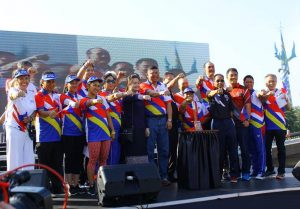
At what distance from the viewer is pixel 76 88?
18.1 feet

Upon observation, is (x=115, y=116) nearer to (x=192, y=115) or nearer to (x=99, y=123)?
(x=99, y=123)

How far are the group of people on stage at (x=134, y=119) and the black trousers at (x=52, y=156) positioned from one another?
13 mm

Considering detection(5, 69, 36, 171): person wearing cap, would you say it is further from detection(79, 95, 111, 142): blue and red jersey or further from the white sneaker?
the white sneaker

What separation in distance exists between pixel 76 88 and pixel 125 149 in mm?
1150

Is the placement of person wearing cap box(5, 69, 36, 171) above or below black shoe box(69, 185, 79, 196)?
above

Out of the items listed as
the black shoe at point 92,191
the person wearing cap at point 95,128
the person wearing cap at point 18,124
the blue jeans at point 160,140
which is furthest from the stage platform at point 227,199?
the person wearing cap at point 18,124

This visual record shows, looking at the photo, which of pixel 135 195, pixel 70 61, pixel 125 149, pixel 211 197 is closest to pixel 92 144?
pixel 125 149

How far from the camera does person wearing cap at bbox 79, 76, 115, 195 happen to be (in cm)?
517

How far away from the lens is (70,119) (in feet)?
17.6

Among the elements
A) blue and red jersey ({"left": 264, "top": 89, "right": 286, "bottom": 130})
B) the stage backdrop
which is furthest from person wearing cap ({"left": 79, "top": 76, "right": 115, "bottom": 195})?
the stage backdrop

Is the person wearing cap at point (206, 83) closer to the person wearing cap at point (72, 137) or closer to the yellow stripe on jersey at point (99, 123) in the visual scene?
the yellow stripe on jersey at point (99, 123)

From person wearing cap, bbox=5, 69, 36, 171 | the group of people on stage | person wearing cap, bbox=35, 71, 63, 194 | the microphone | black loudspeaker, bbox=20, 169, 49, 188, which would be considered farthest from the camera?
person wearing cap, bbox=35, 71, 63, 194

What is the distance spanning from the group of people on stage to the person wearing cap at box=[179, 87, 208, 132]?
2cm

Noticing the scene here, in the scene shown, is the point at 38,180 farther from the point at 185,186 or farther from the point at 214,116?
the point at 214,116
